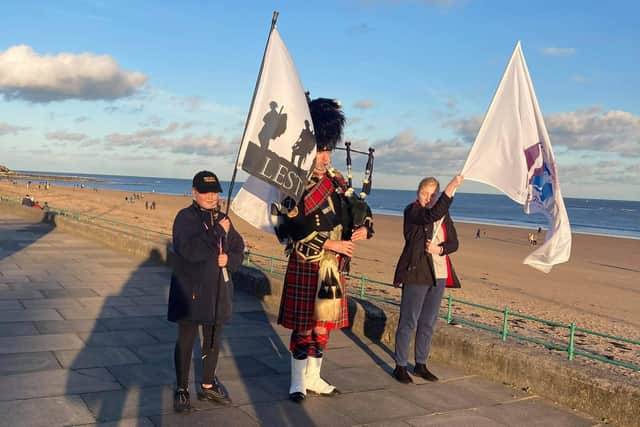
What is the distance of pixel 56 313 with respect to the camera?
7406 millimetres

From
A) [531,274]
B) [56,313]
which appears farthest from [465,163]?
[531,274]

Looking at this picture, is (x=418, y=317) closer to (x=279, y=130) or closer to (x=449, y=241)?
(x=449, y=241)

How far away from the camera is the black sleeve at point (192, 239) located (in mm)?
4367

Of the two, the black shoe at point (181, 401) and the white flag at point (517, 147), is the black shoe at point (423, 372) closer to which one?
the white flag at point (517, 147)

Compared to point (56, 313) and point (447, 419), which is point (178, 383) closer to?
point (447, 419)

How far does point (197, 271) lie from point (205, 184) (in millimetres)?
650

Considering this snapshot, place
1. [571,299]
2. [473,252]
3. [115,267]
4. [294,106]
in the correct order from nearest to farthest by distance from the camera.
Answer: [294,106]
[115,267]
[571,299]
[473,252]

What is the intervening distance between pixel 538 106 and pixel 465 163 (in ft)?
2.71

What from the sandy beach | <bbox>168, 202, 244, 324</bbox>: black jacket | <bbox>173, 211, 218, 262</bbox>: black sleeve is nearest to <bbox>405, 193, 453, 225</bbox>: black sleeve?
<bbox>168, 202, 244, 324</bbox>: black jacket

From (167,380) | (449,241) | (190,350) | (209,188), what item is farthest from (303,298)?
(449,241)

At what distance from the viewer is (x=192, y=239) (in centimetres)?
438

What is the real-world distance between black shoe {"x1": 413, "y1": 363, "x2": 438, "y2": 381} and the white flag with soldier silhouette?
83.0 inches

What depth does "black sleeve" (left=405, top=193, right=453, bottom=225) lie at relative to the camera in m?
4.95

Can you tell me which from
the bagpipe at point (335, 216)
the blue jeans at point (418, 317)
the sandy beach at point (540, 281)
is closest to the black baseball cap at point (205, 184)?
the bagpipe at point (335, 216)
